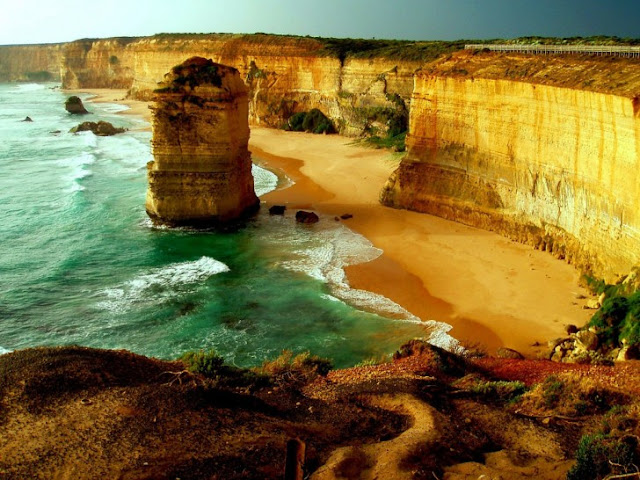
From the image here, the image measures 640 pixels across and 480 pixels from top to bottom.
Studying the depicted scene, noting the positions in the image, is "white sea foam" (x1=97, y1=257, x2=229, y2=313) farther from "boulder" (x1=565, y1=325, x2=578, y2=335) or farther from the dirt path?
the dirt path

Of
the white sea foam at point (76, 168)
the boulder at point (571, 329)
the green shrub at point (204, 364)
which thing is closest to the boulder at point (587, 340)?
the boulder at point (571, 329)

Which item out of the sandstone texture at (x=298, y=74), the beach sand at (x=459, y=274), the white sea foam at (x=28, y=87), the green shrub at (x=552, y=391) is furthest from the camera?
the white sea foam at (x=28, y=87)

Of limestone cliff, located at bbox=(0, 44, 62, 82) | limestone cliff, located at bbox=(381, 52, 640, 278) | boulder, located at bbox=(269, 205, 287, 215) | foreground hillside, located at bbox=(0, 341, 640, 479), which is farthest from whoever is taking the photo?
limestone cliff, located at bbox=(0, 44, 62, 82)

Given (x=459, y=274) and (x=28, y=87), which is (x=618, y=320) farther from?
(x=28, y=87)

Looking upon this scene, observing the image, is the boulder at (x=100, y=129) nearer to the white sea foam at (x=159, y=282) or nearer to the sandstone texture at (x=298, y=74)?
the sandstone texture at (x=298, y=74)

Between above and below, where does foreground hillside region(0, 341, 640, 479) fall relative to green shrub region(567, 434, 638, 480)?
below

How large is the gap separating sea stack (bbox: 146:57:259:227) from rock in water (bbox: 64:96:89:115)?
152 ft

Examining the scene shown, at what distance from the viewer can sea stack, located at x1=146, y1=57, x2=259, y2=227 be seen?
25625mm

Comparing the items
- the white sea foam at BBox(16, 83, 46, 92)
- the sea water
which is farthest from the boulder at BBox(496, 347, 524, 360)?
the white sea foam at BBox(16, 83, 46, 92)

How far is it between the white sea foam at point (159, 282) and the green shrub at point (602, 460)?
14265mm

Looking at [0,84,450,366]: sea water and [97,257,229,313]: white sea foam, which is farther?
[97,257,229,313]: white sea foam

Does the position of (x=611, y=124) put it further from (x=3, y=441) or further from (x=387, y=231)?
(x=3, y=441)

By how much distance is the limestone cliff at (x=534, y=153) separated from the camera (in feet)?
59.9

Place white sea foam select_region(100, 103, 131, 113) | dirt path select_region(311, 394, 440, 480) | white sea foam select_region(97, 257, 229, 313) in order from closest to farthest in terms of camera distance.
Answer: dirt path select_region(311, 394, 440, 480) → white sea foam select_region(97, 257, 229, 313) → white sea foam select_region(100, 103, 131, 113)
